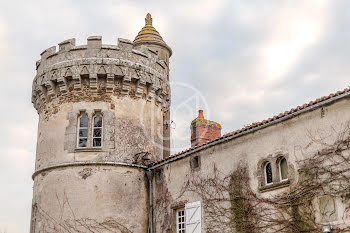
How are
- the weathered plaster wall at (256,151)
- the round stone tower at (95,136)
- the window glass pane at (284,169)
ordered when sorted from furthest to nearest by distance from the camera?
the round stone tower at (95,136), the window glass pane at (284,169), the weathered plaster wall at (256,151)

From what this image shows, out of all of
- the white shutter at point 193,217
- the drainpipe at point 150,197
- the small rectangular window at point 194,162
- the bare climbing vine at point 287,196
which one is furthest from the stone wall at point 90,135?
the bare climbing vine at point 287,196

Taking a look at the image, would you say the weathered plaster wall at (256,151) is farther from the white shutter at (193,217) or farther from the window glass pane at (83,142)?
the window glass pane at (83,142)

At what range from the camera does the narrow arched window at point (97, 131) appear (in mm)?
16594

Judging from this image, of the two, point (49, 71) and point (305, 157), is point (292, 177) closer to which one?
point (305, 157)

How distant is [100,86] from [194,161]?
15.7 feet

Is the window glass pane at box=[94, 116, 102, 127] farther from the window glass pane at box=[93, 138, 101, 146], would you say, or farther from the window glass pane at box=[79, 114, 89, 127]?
the window glass pane at box=[93, 138, 101, 146]

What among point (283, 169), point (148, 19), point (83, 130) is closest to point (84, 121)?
point (83, 130)

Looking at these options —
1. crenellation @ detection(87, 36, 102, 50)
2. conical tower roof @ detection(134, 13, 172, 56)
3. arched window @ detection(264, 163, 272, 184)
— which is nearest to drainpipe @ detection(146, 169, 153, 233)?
crenellation @ detection(87, 36, 102, 50)

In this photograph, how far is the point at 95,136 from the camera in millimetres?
16641

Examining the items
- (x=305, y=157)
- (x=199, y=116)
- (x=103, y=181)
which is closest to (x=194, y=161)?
(x=103, y=181)

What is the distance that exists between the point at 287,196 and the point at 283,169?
0.85m

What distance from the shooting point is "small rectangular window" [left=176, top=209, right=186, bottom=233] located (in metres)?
14.9

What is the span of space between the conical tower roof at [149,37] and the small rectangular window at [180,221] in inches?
375

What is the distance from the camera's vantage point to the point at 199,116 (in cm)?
2400
